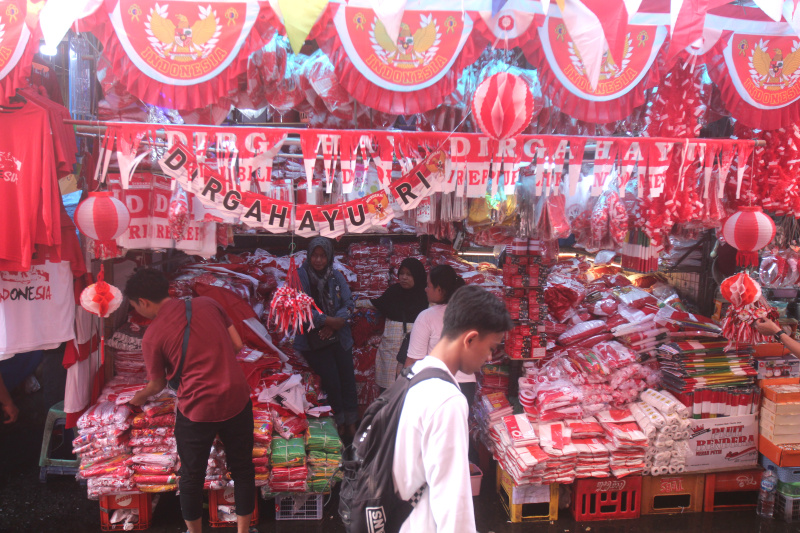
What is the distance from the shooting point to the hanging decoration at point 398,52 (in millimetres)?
2955

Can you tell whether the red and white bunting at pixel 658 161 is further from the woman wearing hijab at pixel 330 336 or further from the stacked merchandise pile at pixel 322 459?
the stacked merchandise pile at pixel 322 459

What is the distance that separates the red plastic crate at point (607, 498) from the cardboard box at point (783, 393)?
121cm

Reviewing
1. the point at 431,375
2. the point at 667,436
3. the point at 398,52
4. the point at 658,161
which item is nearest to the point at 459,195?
the point at 398,52

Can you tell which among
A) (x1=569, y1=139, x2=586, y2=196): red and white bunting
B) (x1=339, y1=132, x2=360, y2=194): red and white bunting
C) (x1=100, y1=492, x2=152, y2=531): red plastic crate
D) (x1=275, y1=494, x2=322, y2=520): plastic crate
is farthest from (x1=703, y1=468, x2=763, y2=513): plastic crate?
(x1=100, y1=492, x2=152, y2=531): red plastic crate

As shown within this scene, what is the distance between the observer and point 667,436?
12.6ft

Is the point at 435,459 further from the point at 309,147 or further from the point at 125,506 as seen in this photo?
the point at 125,506

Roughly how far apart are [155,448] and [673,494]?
3.93 metres

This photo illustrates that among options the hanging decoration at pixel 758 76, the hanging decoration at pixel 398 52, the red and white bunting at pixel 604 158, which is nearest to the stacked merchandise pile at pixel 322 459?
the hanging decoration at pixel 398 52

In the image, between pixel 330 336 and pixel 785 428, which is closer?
pixel 785 428

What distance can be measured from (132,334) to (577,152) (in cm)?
365

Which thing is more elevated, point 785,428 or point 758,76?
point 758,76

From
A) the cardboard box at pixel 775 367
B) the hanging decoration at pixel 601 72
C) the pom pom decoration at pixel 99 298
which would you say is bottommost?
the cardboard box at pixel 775 367

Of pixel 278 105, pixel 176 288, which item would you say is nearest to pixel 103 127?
pixel 278 105

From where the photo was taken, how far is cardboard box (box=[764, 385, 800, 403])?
3.94 m
